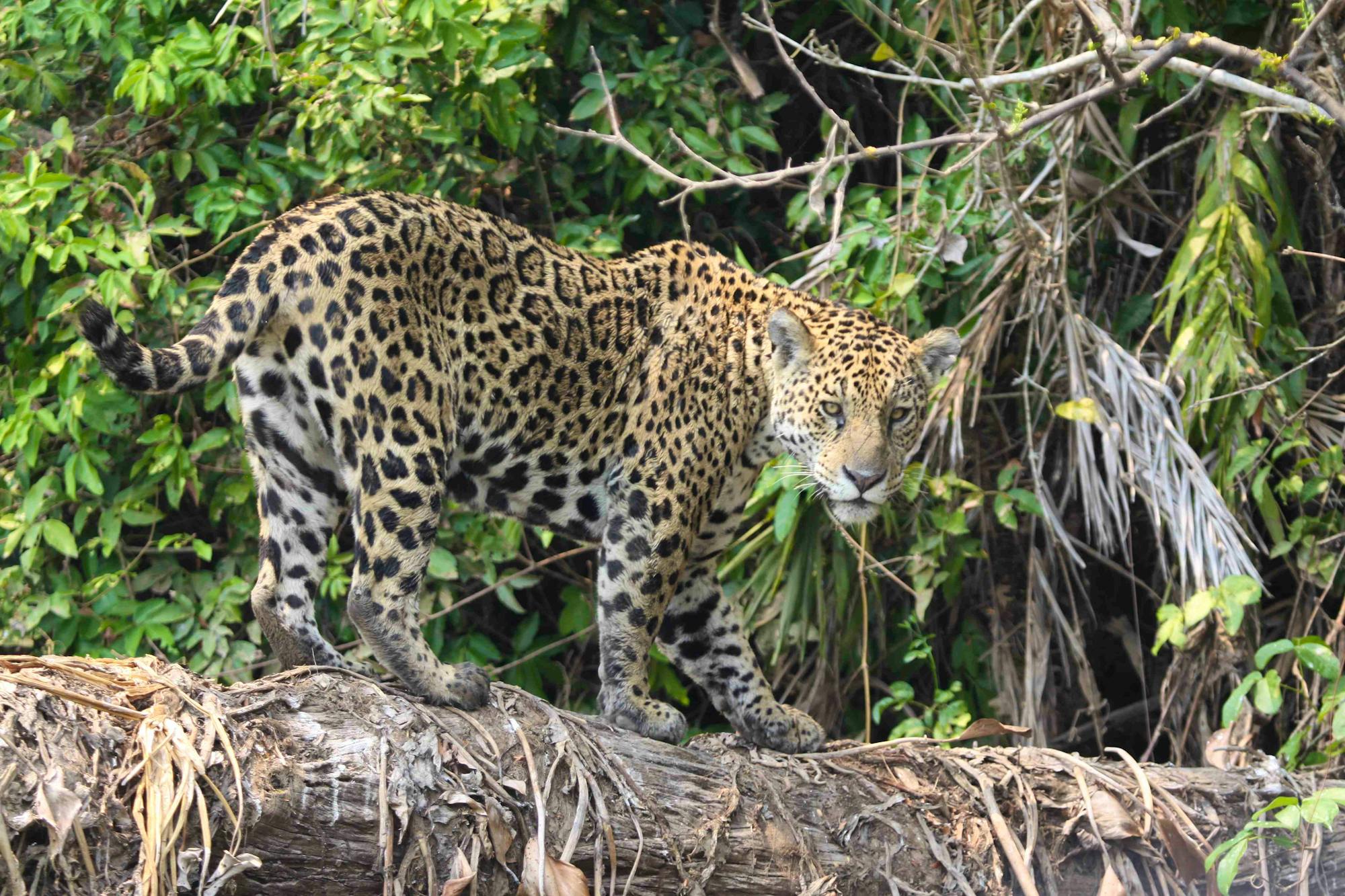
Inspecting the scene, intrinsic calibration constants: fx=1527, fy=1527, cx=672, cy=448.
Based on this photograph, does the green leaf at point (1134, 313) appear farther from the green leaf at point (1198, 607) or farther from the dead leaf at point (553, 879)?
the dead leaf at point (553, 879)

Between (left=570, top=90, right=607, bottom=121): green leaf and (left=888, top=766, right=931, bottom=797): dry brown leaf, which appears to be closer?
(left=888, top=766, right=931, bottom=797): dry brown leaf

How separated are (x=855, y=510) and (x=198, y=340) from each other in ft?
7.98

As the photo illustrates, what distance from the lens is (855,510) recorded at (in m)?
5.68

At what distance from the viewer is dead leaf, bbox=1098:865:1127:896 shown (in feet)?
16.2

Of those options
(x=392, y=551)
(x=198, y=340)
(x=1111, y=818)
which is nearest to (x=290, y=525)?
(x=392, y=551)

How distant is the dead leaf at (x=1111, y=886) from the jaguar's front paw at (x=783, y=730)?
1.14 m

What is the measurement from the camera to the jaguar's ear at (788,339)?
220 inches

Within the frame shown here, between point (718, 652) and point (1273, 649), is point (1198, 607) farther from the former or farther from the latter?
point (718, 652)

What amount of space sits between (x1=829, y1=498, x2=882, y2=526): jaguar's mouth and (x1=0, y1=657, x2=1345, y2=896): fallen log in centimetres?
84

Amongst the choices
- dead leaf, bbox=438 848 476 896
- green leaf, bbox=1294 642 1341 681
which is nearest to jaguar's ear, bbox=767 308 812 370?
green leaf, bbox=1294 642 1341 681

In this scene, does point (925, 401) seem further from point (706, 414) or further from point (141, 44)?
point (141, 44)

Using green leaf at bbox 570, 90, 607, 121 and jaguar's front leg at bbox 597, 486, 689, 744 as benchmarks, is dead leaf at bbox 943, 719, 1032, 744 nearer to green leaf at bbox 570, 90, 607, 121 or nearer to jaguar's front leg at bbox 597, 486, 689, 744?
jaguar's front leg at bbox 597, 486, 689, 744

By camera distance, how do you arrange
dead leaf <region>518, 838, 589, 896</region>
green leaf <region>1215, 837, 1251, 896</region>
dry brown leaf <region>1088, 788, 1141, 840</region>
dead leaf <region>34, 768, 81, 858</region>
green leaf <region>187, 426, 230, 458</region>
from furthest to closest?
1. green leaf <region>187, 426, 230, 458</region>
2. dry brown leaf <region>1088, 788, 1141, 840</region>
3. green leaf <region>1215, 837, 1251, 896</region>
4. dead leaf <region>518, 838, 589, 896</region>
5. dead leaf <region>34, 768, 81, 858</region>

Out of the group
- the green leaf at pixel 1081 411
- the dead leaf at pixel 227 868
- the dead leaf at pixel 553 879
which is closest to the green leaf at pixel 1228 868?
the dead leaf at pixel 553 879
